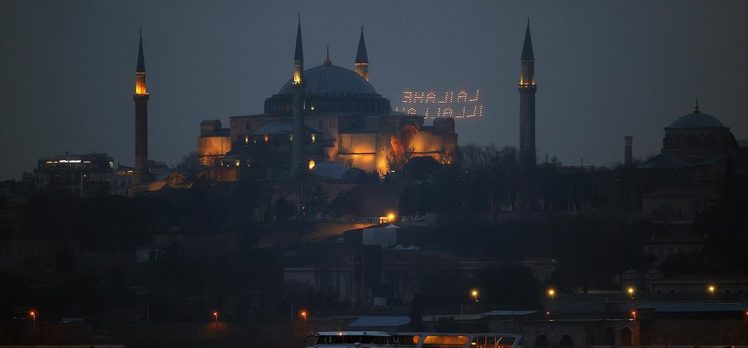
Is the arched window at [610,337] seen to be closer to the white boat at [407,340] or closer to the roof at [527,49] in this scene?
the white boat at [407,340]

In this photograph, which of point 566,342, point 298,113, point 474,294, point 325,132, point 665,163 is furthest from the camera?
point 325,132

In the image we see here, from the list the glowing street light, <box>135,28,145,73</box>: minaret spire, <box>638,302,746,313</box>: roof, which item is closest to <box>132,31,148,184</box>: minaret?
<box>135,28,145,73</box>: minaret spire

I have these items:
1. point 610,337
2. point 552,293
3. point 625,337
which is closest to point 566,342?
point 610,337

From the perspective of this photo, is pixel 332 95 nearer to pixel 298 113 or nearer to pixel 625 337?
pixel 298 113

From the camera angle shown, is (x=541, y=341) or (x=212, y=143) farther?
(x=212, y=143)

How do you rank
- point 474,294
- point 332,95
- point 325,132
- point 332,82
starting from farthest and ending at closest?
point 332,82 → point 332,95 → point 325,132 → point 474,294

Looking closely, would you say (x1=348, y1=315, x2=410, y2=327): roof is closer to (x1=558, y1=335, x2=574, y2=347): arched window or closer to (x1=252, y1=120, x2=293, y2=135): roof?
(x1=558, y1=335, x2=574, y2=347): arched window
